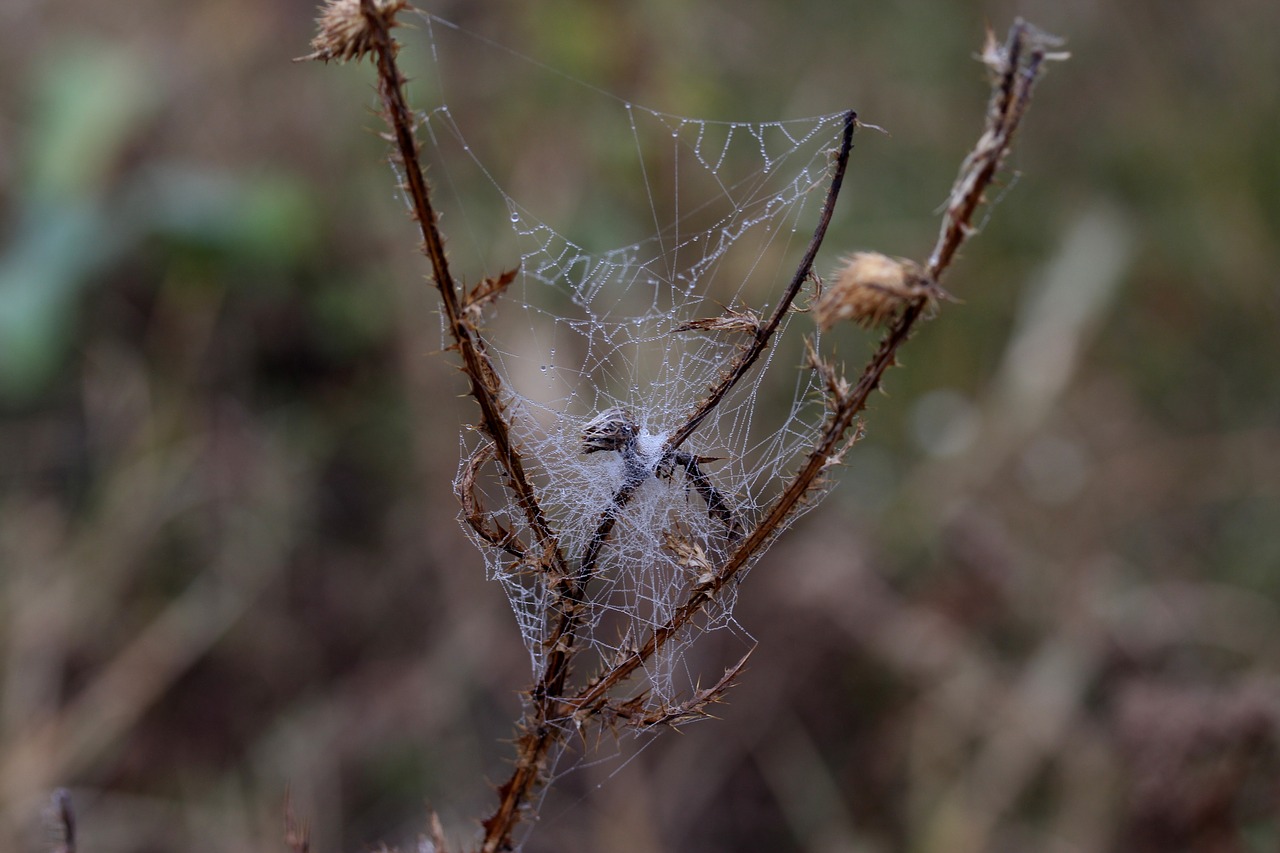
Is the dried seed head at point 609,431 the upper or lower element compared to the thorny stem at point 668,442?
upper

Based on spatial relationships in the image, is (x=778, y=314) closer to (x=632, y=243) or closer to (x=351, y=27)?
(x=351, y=27)

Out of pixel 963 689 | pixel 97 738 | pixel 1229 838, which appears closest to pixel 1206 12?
pixel 963 689

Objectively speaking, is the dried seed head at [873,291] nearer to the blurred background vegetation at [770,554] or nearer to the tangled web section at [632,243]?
the blurred background vegetation at [770,554]

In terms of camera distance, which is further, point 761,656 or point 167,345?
point 167,345

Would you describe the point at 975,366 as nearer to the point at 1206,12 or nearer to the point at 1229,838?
the point at 1206,12

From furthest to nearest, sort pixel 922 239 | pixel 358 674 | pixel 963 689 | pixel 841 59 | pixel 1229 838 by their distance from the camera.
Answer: pixel 841 59, pixel 922 239, pixel 358 674, pixel 963 689, pixel 1229 838

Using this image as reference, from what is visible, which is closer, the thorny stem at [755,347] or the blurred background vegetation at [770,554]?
the thorny stem at [755,347]

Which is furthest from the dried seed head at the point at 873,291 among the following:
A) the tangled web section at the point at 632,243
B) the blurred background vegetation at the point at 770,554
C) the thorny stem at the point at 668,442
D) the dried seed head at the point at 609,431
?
the tangled web section at the point at 632,243
